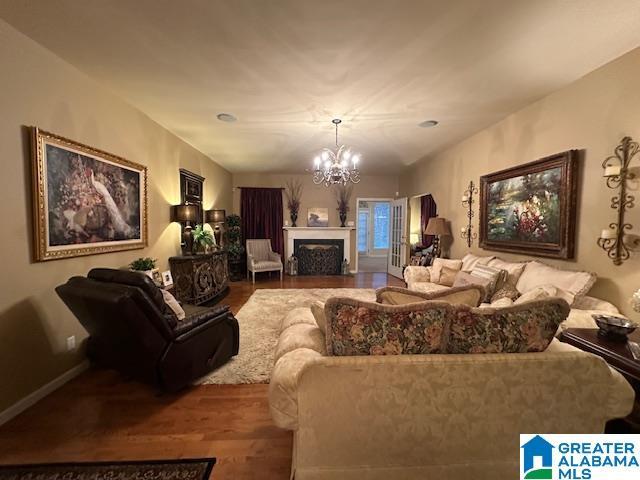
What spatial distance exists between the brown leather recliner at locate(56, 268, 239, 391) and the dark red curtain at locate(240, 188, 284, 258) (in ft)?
16.2

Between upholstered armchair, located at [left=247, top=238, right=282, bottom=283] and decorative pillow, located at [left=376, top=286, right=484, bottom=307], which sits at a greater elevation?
decorative pillow, located at [left=376, top=286, right=484, bottom=307]

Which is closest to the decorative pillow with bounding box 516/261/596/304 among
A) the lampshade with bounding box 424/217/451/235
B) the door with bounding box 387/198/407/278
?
the lampshade with bounding box 424/217/451/235

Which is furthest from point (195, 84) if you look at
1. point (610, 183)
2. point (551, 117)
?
point (610, 183)

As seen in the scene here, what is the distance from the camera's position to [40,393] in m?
2.11

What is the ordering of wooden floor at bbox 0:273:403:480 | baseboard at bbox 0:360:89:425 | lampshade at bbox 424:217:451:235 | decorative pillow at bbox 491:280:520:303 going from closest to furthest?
wooden floor at bbox 0:273:403:480 → baseboard at bbox 0:360:89:425 → decorative pillow at bbox 491:280:520:303 → lampshade at bbox 424:217:451:235

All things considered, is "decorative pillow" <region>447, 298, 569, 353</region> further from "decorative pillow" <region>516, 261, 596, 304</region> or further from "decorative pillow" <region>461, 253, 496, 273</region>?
"decorative pillow" <region>461, 253, 496, 273</region>

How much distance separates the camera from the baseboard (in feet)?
6.20

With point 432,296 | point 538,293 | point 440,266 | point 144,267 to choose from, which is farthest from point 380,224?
point 432,296

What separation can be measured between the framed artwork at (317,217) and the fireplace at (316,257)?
18.2 inches

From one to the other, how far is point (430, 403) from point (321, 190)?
6.50 metres

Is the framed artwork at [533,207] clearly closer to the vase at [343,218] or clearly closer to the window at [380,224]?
the vase at [343,218]

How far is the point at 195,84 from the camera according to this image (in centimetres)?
264

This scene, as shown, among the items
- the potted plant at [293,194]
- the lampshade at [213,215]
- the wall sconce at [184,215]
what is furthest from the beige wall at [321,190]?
the wall sconce at [184,215]

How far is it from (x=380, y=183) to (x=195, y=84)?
569cm
